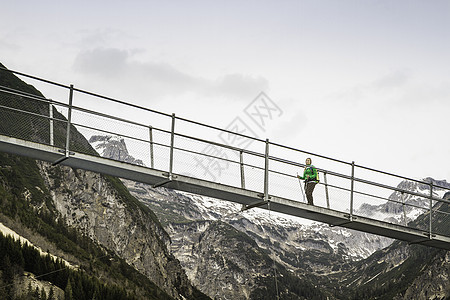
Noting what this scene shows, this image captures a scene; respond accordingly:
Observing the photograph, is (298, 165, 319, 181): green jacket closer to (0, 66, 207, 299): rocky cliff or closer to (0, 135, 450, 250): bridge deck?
(0, 135, 450, 250): bridge deck

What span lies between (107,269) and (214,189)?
9504 centimetres

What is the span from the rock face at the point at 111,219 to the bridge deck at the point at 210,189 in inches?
3832

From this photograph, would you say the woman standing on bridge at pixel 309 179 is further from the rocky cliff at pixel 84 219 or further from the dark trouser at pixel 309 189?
the rocky cliff at pixel 84 219

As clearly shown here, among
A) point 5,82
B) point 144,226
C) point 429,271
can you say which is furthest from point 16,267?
point 429,271

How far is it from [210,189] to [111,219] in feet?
379

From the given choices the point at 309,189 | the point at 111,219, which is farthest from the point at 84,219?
the point at 309,189

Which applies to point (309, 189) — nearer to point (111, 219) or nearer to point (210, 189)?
point (210, 189)

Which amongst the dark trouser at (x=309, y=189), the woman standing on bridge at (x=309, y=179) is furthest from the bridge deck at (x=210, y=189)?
the woman standing on bridge at (x=309, y=179)

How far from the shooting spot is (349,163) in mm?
26031

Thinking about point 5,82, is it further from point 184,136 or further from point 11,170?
point 184,136

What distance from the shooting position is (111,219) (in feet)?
439

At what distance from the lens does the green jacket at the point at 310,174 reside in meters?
25.3

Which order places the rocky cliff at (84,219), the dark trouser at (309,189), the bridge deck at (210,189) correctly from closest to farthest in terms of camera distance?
the bridge deck at (210,189) < the dark trouser at (309,189) < the rocky cliff at (84,219)

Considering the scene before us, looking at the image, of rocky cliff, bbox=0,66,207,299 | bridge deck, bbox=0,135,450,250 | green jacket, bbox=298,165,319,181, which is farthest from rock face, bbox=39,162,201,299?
bridge deck, bbox=0,135,450,250
